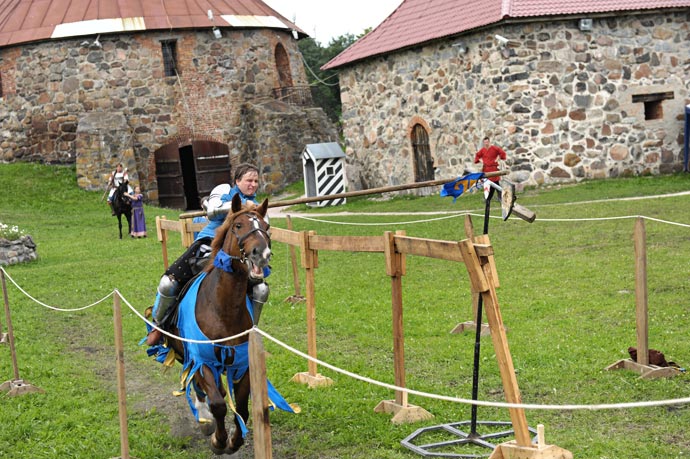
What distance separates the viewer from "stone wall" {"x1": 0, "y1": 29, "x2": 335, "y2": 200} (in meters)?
32.5

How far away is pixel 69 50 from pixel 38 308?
21.0 meters

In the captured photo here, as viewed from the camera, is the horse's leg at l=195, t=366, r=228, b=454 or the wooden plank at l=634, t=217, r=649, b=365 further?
the wooden plank at l=634, t=217, r=649, b=365

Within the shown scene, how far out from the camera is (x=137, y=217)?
73.9ft

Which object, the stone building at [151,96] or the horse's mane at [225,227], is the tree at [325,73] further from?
the horse's mane at [225,227]

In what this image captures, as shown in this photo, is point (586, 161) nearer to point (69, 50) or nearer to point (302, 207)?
point (302, 207)

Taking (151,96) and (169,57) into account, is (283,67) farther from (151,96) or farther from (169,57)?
(151,96)

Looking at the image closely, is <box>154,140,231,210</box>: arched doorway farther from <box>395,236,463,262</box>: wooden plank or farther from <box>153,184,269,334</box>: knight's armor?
<box>395,236,463,262</box>: wooden plank

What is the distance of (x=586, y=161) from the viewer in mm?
22938

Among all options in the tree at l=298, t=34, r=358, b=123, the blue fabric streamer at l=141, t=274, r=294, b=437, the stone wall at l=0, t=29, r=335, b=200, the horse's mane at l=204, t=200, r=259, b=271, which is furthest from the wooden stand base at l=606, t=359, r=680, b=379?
the tree at l=298, t=34, r=358, b=123

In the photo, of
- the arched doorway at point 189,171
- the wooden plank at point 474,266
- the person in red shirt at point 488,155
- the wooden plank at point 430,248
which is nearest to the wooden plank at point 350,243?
the wooden plank at point 430,248

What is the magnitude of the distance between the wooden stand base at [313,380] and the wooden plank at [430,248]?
5.87ft

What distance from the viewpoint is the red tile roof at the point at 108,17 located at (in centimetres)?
3247

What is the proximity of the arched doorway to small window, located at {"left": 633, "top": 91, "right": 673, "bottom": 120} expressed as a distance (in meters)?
15.1

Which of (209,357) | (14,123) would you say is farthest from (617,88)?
(14,123)
